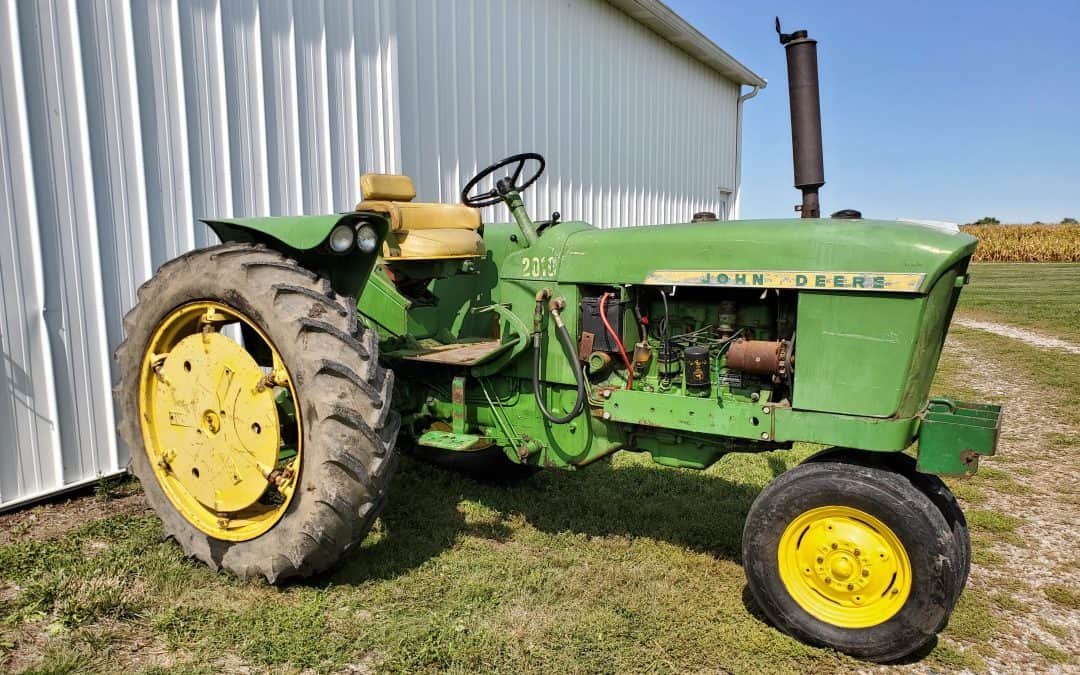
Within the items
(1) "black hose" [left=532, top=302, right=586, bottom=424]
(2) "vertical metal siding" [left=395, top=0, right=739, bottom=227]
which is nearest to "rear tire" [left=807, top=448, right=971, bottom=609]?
(1) "black hose" [left=532, top=302, right=586, bottom=424]

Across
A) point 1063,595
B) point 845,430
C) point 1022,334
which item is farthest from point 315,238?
point 1022,334

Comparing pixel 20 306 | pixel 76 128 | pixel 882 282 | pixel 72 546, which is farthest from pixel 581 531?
pixel 76 128

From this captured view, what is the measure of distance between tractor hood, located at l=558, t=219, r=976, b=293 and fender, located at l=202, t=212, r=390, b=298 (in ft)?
2.87

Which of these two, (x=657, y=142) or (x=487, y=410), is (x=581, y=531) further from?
(x=657, y=142)

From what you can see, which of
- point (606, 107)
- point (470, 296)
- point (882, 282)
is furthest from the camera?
point (606, 107)

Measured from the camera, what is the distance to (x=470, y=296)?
4.09 meters

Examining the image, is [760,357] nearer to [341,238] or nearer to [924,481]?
[924,481]

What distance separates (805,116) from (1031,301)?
15475 mm

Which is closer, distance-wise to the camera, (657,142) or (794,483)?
(794,483)

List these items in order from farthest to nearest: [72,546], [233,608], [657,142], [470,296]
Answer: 1. [657,142]
2. [470,296]
3. [72,546]
4. [233,608]

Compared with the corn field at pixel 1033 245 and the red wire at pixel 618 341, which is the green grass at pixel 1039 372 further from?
the corn field at pixel 1033 245

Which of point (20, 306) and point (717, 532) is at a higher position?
point (20, 306)

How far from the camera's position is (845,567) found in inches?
102

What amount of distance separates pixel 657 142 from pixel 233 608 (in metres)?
9.03
